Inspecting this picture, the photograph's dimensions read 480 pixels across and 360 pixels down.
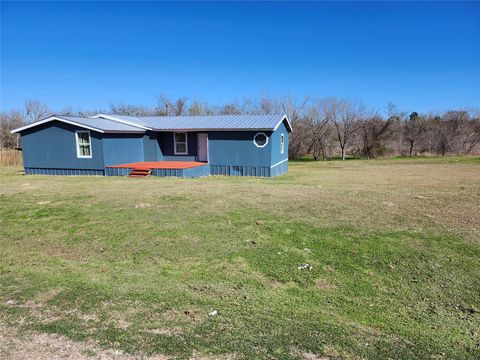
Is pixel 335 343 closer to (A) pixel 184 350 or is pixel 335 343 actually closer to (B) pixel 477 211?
(A) pixel 184 350

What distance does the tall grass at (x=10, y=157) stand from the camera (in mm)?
23094

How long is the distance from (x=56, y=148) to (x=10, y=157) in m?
9.37

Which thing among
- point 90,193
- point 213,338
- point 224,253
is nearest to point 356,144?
point 90,193

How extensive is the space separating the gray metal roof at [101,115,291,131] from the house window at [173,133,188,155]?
0.61m

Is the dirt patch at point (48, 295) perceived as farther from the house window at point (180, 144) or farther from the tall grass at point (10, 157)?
the tall grass at point (10, 157)

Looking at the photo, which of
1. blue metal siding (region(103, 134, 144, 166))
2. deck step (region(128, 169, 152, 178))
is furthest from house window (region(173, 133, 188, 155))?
deck step (region(128, 169, 152, 178))

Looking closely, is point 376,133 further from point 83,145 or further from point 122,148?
point 83,145

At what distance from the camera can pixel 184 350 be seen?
9.31 feet

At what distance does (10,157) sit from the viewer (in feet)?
76.3

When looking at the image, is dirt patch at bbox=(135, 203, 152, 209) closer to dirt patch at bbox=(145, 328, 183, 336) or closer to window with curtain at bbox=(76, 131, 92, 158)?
dirt patch at bbox=(145, 328, 183, 336)

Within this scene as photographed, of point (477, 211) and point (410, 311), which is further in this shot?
point (477, 211)

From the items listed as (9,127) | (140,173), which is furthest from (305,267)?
(9,127)

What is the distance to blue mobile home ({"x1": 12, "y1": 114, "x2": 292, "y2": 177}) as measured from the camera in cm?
1606

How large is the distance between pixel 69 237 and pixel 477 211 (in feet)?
27.4
